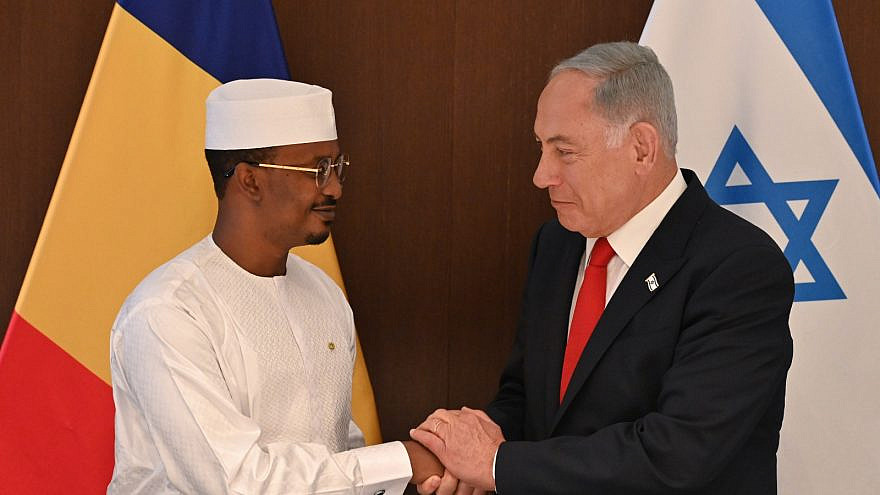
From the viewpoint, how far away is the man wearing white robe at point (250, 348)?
201 centimetres

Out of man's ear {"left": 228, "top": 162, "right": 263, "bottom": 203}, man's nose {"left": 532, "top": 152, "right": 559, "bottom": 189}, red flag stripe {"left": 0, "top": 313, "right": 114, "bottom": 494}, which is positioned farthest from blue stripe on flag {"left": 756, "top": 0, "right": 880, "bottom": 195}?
red flag stripe {"left": 0, "top": 313, "right": 114, "bottom": 494}

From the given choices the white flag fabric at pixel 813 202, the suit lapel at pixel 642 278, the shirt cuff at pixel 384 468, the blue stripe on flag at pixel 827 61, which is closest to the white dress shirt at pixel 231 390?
the shirt cuff at pixel 384 468

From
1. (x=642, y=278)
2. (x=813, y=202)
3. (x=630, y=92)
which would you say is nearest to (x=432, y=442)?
(x=642, y=278)

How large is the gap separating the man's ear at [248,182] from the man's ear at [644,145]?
2.55 feet

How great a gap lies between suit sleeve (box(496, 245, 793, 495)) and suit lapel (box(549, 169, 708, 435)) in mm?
87

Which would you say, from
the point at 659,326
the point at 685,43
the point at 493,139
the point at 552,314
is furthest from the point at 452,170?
the point at 659,326

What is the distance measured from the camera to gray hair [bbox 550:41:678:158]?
214 centimetres

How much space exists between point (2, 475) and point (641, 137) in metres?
1.82

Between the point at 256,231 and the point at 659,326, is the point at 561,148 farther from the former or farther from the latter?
the point at 256,231

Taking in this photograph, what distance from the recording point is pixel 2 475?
8.95 feet

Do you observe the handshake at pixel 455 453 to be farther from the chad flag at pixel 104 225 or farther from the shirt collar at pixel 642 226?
the chad flag at pixel 104 225

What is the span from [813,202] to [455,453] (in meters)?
1.25

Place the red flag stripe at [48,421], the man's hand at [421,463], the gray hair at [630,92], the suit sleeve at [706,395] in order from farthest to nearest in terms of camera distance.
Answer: the red flag stripe at [48,421] → the man's hand at [421,463] → the gray hair at [630,92] → the suit sleeve at [706,395]

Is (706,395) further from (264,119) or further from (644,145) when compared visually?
(264,119)
